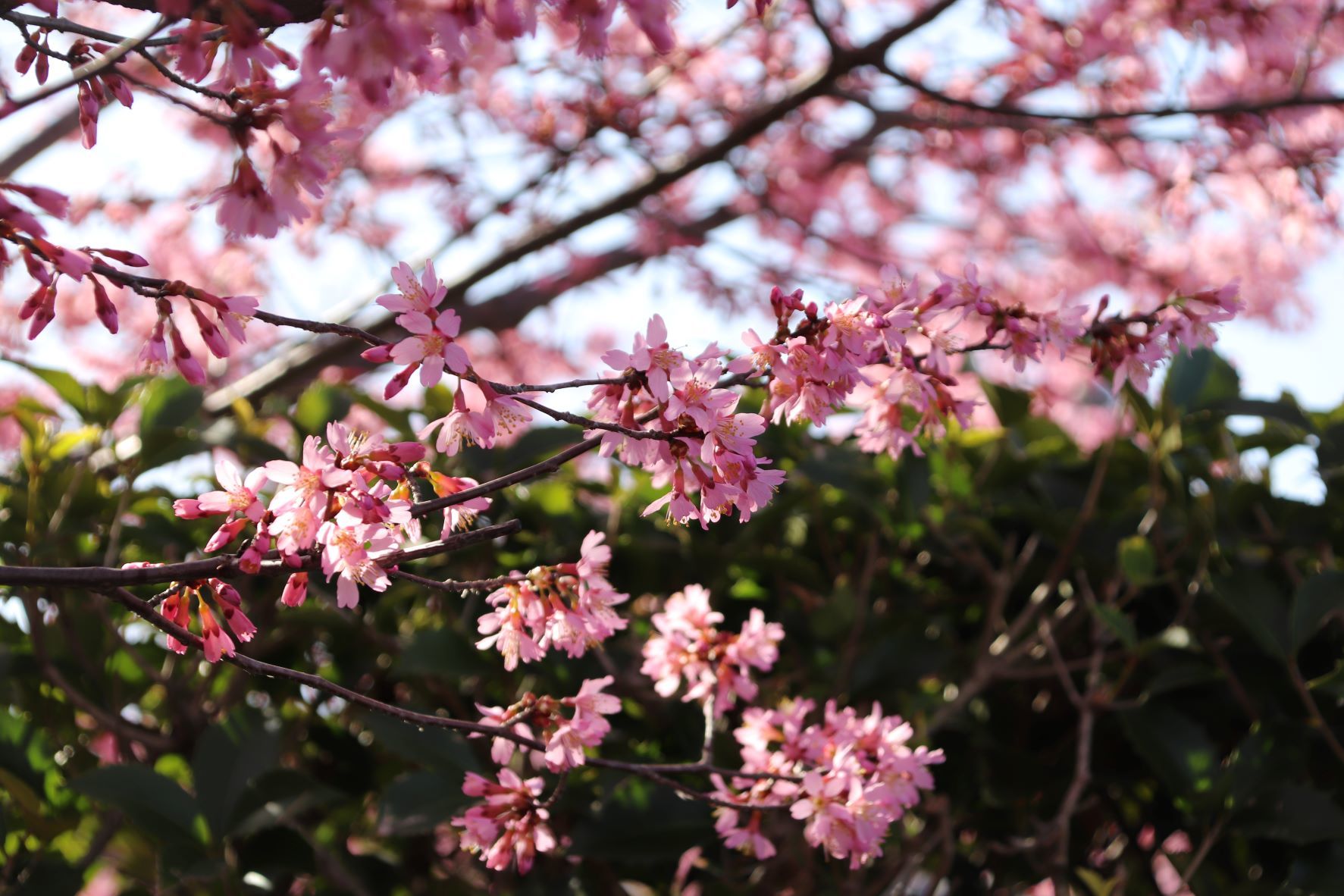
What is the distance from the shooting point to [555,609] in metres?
0.98

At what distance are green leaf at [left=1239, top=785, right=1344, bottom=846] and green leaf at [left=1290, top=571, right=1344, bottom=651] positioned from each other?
7.5 inches

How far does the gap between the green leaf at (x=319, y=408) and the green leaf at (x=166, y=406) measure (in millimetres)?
175

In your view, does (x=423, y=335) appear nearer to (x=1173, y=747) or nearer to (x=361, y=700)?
(x=361, y=700)

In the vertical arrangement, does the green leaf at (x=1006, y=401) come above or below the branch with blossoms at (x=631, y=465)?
below

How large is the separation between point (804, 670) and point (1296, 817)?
0.68 meters

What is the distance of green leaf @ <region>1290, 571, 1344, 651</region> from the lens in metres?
1.40

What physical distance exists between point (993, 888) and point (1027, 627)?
42cm

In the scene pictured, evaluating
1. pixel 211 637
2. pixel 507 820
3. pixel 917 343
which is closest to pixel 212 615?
pixel 211 637

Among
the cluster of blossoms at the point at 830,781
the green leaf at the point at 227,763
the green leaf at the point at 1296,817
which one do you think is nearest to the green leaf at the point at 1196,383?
the green leaf at the point at 1296,817

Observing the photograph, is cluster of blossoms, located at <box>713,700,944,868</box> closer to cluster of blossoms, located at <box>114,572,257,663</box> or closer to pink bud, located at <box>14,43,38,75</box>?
cluster of blossoms, located at <box>114,572,257,663</box>

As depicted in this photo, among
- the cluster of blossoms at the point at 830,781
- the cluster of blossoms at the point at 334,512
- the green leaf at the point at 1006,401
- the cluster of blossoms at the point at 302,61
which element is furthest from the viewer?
the green leaf at the point at 1006,401

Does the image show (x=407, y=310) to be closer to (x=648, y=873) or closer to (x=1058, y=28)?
(x=648, y=873)

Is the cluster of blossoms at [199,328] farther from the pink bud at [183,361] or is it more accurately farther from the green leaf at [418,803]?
the green leaf at [418,803]

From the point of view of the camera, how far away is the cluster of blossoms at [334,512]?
814 millimetres
